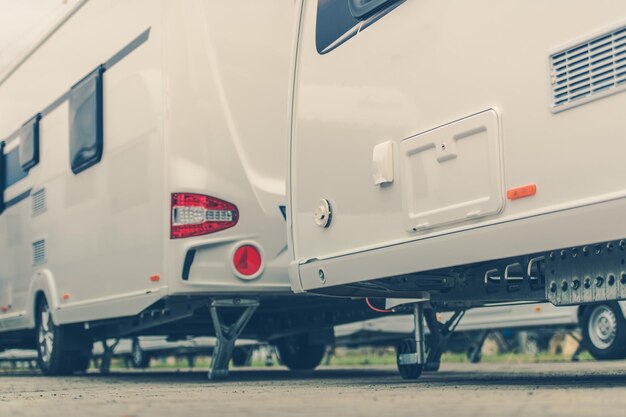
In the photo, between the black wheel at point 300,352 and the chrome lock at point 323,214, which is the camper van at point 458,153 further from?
the black wheel at point 300,352

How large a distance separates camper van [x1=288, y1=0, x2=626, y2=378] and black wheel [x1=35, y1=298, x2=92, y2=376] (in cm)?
376

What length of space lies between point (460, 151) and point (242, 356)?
376 inches

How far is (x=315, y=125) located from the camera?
660cm

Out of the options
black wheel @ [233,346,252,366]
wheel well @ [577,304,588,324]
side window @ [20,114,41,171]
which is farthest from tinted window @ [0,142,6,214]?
wheel well @ [577,304,588,324]

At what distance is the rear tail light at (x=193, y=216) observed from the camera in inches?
294

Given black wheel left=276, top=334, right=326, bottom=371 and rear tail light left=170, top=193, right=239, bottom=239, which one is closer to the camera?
rear tail light left=170, top=193, right=239, bottom=239

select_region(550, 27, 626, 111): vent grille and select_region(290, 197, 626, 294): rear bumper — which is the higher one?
select_region(550, 27, 626, 111): vent grille

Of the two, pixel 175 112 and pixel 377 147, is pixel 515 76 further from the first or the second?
pixel 175 112

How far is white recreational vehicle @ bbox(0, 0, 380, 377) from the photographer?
7523mm

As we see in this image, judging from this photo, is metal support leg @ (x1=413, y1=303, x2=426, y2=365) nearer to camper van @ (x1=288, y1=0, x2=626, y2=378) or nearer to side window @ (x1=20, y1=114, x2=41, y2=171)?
camper van @ (x1=288, y1=0, x2=626, y2=378)

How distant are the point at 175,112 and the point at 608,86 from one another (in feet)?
12.4

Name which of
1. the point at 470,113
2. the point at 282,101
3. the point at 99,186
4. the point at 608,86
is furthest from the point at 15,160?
the point at 608,86

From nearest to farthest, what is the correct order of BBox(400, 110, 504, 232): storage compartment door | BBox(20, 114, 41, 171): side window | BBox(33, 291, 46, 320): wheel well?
BBox(400, 110, 504, 232): storage compartment door < BBox(33, 291, 46, 320): wheel well < BBox(20, 114, 41, 171): side window

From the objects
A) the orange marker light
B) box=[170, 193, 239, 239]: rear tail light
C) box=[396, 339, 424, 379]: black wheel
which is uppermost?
box=[170, 193, 239, 239]: rear tail light
